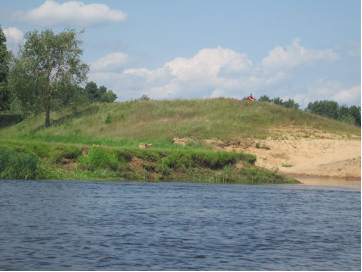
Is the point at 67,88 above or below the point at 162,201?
above

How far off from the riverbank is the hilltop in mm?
4472

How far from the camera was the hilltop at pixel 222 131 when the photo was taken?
138ft

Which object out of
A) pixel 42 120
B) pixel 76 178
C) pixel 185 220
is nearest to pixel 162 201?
pixel 185 220

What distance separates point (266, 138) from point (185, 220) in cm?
3077

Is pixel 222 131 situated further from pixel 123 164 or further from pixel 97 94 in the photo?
pixel 97 94

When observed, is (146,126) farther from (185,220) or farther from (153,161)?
(185,220)

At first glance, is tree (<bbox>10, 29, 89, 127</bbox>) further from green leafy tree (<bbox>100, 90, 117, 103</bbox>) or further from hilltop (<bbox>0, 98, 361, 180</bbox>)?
→ green leafy tree (<bbox>100, 90, 117, 103</bbox>)

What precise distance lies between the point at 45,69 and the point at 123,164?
35.6 metres

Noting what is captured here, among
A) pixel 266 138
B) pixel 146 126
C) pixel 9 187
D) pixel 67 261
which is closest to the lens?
pixel 67 261

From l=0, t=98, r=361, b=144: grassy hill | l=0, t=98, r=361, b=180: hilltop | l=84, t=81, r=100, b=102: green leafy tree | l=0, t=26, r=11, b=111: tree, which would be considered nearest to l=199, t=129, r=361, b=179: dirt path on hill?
l=0, t=98, r=361, b=180: hilltop

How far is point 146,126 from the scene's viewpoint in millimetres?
54219

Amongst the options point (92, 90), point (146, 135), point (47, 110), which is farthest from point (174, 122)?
point (92, 90)

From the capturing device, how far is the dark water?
1222cm

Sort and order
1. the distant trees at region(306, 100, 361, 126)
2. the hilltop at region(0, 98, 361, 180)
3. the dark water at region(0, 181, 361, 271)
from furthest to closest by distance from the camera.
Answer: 1. the distant trees at region(306, 100, 361, 126)
2. the hilltop at region(0, 98, 361, 180)
3. the dark water at region(0, 181, 361, 271)
